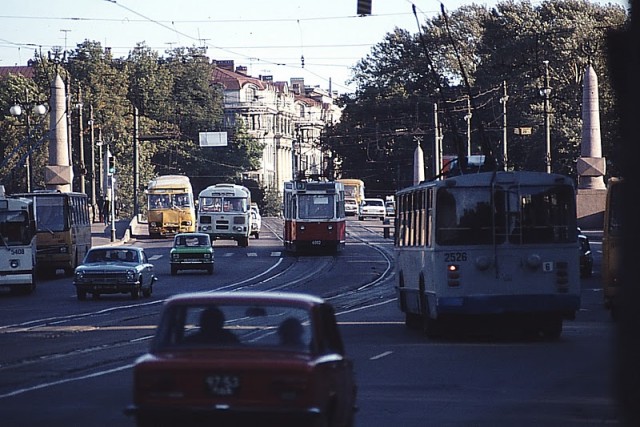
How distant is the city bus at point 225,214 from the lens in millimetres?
72750

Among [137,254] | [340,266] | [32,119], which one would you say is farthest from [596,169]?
[32,119]

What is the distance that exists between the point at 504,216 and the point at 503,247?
0.52 meters

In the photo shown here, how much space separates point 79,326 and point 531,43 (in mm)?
77176

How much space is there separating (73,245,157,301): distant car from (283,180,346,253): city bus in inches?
946

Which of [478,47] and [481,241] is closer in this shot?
[481,241]

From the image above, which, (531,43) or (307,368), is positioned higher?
(531,43)

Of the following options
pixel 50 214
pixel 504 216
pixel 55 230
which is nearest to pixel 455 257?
pixel 504 216

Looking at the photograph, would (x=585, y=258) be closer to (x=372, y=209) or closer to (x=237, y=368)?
(x=237, y=368)

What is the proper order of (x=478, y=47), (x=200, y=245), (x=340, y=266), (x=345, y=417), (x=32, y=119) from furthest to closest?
1. (x=32, y=119)
2. (x=478, y=47)
3. (x=340, y=266)
4. (x=200, y=245)
5. (x=345, y=417)

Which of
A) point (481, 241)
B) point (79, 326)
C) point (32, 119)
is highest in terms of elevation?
point (32, 119)

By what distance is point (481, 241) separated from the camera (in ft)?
71.6

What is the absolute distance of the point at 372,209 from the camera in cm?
11225

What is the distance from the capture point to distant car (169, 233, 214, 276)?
4997 centimetres

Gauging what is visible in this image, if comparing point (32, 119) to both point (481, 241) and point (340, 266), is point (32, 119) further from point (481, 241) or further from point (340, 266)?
point (481, 241)
